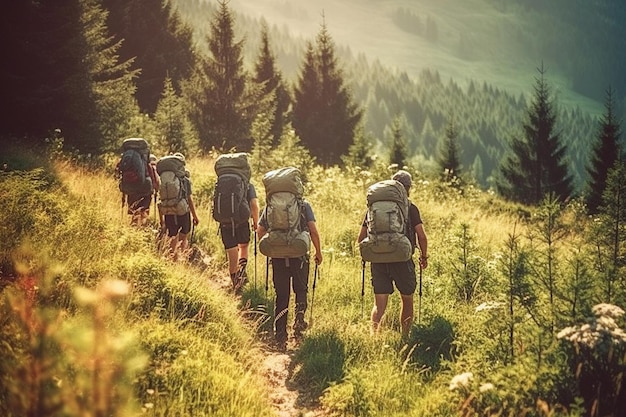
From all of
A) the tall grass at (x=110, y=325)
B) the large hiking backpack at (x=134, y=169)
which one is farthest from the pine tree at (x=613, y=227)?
the large hiking backpack at (x=134, y=169)

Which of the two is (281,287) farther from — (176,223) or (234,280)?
(176,223)

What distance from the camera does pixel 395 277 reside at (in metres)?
6.09

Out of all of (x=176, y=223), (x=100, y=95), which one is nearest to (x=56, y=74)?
(x=100, y=95)

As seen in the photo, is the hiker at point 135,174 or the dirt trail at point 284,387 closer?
the dirt trail at point 284,387

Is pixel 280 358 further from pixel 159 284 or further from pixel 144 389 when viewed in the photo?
pixel 144 389

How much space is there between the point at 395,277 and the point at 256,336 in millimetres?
2180

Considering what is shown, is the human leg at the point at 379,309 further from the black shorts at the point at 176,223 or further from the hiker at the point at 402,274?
the black shorts at the point at 176,223

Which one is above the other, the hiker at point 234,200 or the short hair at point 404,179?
the short hair at point 404,179

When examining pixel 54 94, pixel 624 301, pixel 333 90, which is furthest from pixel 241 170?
pixel 333 90

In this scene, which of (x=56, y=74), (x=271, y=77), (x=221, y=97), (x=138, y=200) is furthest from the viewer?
(x=271, y=77)

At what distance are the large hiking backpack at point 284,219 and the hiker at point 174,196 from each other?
2.71 meters

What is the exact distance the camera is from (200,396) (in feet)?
12.6

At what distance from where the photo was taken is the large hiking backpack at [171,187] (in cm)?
813

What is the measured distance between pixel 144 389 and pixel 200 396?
19.2 inches
